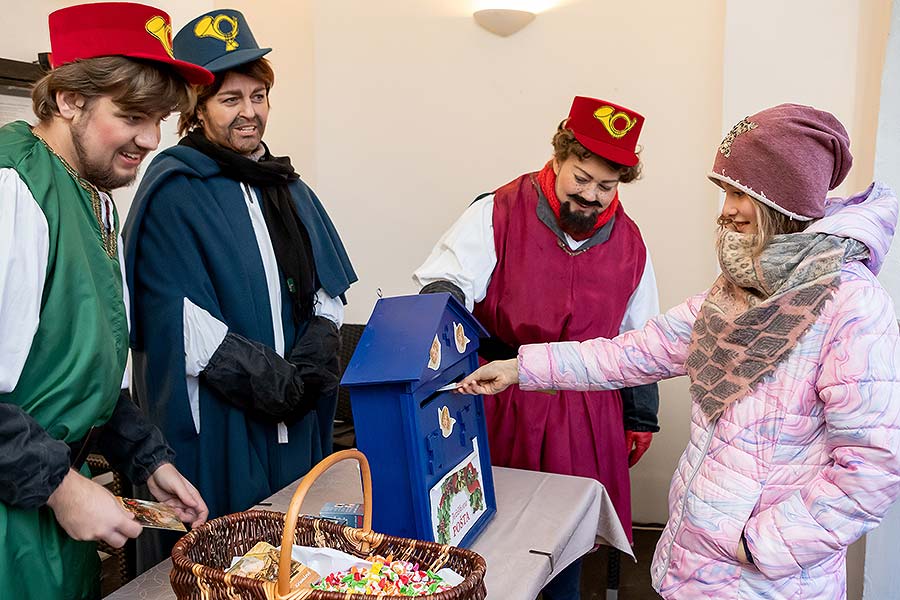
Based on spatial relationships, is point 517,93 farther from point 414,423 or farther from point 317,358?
point 414,423

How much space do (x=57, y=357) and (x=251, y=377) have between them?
763 mm

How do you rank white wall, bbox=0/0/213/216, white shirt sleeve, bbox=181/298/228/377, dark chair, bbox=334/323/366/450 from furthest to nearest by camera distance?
dark chair, bbox=334/323/366/450 → white wall, bbox=0/0/213/216 → white shirt sleeve, bbox=181/298/228/377

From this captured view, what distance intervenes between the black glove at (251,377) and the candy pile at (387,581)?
3.01ft

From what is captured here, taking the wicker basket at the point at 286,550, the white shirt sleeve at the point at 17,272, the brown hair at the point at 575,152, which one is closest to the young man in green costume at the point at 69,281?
the white shirt sleeve at the point at 17,272

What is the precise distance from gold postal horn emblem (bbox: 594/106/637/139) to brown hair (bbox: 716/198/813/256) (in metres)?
0.95

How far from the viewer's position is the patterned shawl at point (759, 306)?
1438 millimetres

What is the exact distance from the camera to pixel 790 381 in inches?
58.0

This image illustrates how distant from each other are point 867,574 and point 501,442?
49.4 inches

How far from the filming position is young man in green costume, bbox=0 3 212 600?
4.15ft

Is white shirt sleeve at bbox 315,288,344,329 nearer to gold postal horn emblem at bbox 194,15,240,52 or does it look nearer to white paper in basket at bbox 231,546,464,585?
gold postal horn emblem at bbox 194,15,240,52

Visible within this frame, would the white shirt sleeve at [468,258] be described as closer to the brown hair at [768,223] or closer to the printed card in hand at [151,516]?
the brown hair at [768,223]

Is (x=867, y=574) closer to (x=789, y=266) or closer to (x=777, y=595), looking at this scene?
(x=777, y=595)

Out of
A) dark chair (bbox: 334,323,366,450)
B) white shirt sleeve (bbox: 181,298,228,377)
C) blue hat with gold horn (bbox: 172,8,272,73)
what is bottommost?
dark chair (bbox: 334,323,366,450)

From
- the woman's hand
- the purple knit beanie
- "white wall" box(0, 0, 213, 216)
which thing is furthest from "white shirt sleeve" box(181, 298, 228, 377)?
"white wall" box(0, 0, 213, 216)
